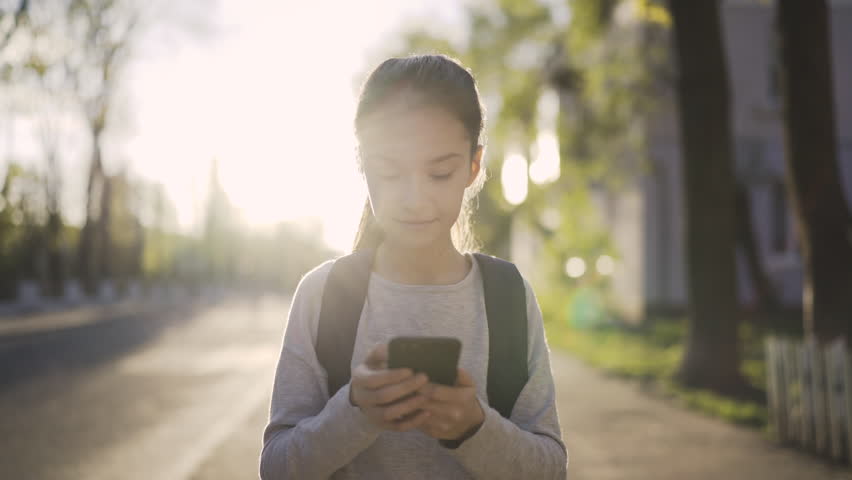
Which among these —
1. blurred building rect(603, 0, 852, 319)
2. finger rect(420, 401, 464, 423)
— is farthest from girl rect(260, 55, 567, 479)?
blurred building rect(603, 0, 852, 319)

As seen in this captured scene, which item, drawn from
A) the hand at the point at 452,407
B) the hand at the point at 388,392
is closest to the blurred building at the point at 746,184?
the hand at the point at 452,407

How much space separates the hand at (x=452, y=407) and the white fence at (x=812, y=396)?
6557 millimetres

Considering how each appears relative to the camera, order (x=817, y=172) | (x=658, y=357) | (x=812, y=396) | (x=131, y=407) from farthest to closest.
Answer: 1. (x=658, y=357)
2. (x=131, y=407)
3. (x=817, y=172)
4. (x=812, y=396)

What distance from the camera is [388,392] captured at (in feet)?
4.73

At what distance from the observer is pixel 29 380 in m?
12.3

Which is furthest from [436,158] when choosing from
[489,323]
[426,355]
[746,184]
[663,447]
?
[746,184]

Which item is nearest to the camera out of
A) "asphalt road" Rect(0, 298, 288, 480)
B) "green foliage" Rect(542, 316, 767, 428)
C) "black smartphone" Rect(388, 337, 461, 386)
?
"black smartphone" Rect(388, 337, 461, 386)

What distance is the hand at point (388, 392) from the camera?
143 cm

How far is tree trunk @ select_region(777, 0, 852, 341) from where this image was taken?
8269 millimetres

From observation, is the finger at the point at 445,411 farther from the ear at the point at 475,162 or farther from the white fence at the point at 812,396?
the white fence at the point at 812,396

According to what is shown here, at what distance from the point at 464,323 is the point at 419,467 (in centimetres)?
35

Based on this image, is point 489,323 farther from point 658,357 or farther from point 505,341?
point 658,357

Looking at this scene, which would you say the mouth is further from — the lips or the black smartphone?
the black smartphone

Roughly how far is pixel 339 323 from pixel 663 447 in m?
6.67
